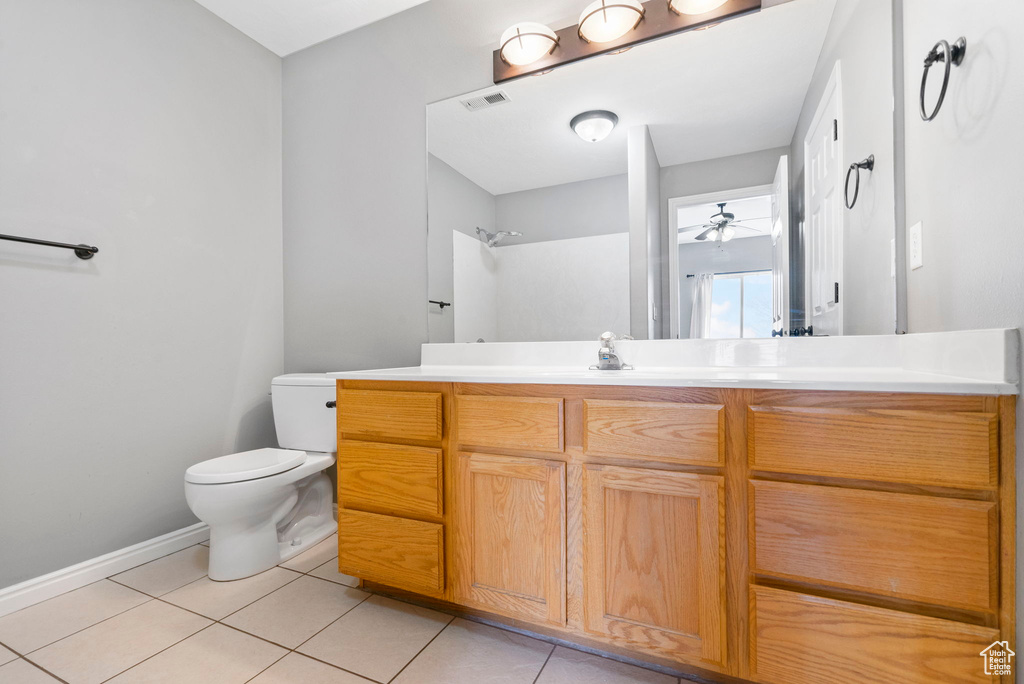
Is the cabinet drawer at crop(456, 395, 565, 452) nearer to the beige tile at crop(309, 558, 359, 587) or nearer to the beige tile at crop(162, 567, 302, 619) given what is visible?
the beige tile at crop(309, 558, 359, 587)

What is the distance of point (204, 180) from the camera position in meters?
Result: 2.11

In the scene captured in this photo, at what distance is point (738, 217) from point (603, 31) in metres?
0.84

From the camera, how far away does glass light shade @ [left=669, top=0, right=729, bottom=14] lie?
1.51 metres

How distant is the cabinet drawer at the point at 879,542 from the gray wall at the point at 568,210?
3.48ft

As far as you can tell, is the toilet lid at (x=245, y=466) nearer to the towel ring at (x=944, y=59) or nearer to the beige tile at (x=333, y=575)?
the beige tile at (x=333, y=575)

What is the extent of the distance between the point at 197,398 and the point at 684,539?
2.13m

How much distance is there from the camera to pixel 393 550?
1457 mm

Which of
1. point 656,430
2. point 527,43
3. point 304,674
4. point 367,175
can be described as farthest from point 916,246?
point 367,175

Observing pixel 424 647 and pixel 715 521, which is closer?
pixel 715 521

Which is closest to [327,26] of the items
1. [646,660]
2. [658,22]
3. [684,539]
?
[658,22]

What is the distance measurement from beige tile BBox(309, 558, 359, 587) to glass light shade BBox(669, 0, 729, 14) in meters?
2.34

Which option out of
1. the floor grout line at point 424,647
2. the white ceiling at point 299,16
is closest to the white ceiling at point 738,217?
the floor grout line at point 424,647

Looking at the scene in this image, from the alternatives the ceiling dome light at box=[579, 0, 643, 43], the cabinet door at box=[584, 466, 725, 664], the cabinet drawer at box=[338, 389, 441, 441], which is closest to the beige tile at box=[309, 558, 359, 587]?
the cabinet drawer at box=[338, 389, 441, 441]

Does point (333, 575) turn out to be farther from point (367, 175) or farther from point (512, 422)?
point (367, 175)
